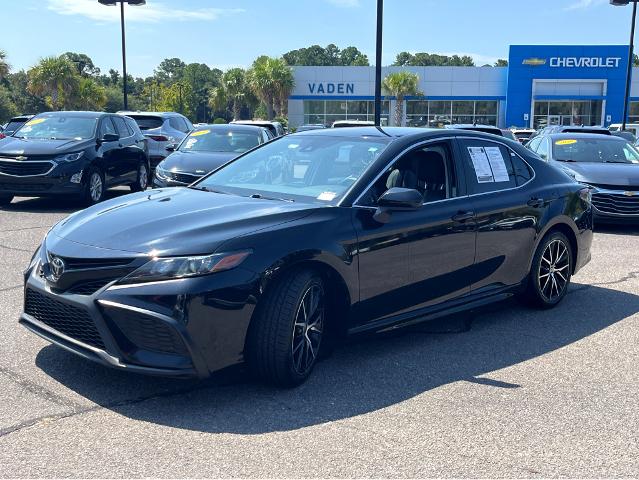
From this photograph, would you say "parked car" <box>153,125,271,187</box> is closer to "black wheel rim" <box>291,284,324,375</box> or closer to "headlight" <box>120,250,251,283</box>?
"black wheel rim" <box>291,284,324,375</box>

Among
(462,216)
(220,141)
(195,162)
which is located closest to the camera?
(462,216)

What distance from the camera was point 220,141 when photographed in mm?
13062

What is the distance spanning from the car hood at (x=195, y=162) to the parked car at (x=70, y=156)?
1.44m

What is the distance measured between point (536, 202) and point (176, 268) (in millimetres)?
3506

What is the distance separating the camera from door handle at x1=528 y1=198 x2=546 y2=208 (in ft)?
19.9

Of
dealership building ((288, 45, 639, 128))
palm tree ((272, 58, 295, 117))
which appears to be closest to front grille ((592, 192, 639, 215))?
dealership building ((288, 45, 639, 128))

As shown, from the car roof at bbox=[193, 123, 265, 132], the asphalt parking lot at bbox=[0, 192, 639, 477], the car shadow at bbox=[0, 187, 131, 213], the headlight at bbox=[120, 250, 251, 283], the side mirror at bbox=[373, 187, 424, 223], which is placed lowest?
the asphalt parking lot at bbox=[0, 192, 639, 477]

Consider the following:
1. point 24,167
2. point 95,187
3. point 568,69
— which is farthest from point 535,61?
point 24,167

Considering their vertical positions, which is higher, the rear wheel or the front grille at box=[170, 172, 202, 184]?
the front grille at box=[170, 172, 202, 184]

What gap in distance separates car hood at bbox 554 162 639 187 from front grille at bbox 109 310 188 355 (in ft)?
29.5

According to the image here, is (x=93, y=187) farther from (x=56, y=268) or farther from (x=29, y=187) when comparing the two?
(x=56, y=268)

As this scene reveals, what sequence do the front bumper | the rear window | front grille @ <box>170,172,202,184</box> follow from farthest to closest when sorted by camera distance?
the rear window
front grille @ <box>170,172,202,184</box>
the front bumper

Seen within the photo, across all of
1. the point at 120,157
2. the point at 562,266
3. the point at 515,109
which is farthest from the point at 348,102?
the point at 562,266

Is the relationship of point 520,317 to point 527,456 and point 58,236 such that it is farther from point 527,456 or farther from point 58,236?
point 58,236
